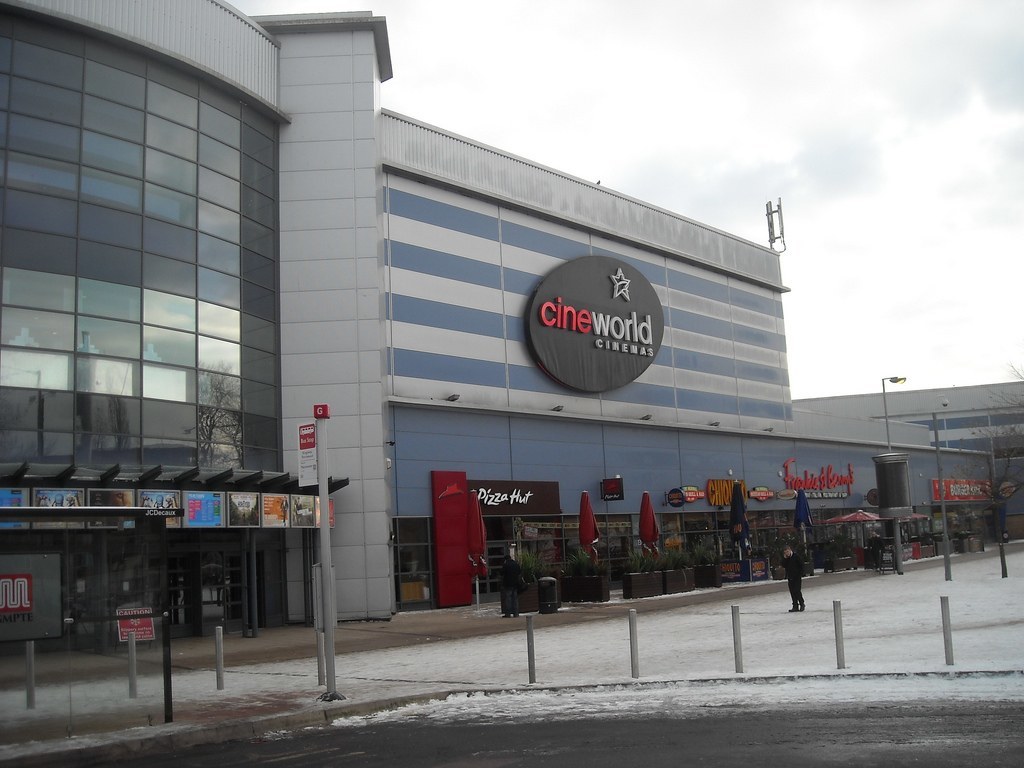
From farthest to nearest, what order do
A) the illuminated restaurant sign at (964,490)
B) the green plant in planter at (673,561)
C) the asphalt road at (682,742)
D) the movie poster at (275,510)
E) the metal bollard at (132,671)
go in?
the illuminated restaurant sign at (964,490), the green plant in planter at (673,561), the movie poster at (275,510), the metal bollard at (132,671), the asphalt road at (682,742)

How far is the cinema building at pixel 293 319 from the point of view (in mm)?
23859

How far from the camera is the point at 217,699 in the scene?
13906mm

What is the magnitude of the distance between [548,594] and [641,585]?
17.0 feet

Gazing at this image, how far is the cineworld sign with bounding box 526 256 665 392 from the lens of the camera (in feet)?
125

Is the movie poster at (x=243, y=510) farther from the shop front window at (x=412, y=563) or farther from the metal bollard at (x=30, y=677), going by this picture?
the metal bollard at (x=30, y=677)

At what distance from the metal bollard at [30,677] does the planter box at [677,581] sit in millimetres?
23864

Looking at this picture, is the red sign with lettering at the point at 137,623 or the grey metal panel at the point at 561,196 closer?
the red sign with lettering at the point at 137,623

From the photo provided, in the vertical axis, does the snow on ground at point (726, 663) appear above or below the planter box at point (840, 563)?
above

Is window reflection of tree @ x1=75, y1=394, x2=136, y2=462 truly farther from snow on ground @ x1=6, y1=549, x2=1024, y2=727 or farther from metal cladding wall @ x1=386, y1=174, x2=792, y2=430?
metal cladding wall @ x1=386, y1=174, x2=792, y2=430

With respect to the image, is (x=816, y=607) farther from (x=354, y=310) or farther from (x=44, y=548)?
(x=44, y=548)

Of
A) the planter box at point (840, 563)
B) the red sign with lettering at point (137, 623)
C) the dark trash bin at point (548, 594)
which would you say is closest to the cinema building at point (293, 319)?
the red sign with lettering at point (137, 623)

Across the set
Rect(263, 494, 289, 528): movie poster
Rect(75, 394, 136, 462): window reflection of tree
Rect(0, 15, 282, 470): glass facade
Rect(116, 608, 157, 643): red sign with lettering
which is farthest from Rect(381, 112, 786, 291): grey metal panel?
Rect(116, 608, 157, 643): red sign with lettering

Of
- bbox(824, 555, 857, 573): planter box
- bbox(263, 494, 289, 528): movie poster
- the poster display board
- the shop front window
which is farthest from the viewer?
bbox(824, 555, 857, 573): planter box

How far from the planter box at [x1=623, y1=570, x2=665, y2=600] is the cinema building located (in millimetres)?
5434
